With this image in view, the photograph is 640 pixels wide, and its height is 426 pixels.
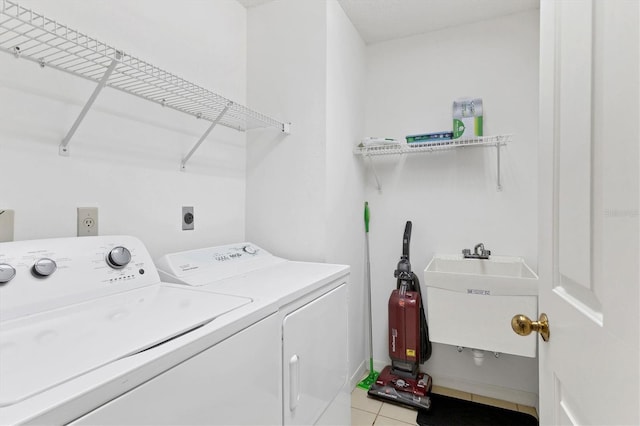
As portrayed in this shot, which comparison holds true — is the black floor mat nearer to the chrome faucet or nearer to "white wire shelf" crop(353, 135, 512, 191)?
the chrome faucet

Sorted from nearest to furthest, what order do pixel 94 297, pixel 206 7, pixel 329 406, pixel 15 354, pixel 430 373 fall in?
pixel 15 354 → pixel 94 297 → pixel 329 406 → pixel 206 7 → pixel 430 373

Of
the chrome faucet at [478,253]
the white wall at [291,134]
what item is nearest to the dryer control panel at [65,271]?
the white wall at [291,134]

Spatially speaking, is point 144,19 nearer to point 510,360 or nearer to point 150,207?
point 150,207

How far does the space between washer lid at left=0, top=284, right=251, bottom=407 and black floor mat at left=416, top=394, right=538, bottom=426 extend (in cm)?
170

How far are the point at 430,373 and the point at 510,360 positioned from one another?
1.84ft

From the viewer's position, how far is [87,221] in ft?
4.34

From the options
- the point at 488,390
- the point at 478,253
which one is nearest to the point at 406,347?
the point at 488,390

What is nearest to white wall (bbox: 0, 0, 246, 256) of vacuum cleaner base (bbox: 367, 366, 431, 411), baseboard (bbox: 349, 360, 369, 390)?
baseboard (bbox: 349, 360, 369, 390)

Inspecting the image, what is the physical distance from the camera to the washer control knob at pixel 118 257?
1.19 m

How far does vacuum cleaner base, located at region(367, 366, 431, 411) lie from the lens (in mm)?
2176

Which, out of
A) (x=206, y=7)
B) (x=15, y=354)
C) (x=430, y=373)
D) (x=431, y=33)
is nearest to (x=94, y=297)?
(x=15, y=354)

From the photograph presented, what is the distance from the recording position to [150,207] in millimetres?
1589

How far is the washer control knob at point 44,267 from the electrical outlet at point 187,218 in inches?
29.4

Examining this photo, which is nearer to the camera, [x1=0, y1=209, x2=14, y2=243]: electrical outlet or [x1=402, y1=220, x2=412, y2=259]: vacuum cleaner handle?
[x1=0, y1=209, x2=14, y2=243]: electrical outlet
